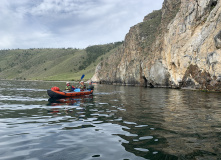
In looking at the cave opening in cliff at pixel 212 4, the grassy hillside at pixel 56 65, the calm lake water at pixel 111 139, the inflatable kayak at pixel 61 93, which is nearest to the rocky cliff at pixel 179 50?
the cave opening in cliff at pixel 212 4

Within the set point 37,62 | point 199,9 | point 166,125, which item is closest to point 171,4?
point 199,9

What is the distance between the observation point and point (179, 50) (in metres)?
41.2

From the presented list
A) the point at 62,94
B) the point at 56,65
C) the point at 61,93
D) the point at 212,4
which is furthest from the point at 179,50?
the point at 56,65

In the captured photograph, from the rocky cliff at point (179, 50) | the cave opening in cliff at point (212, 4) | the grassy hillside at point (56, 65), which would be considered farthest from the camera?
the grassy hillside at point (56, 65)

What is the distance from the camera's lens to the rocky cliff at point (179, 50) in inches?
1242

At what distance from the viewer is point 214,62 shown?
29.3 meters

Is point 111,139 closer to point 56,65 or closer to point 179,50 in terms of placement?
point 179,50

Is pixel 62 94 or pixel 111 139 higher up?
pixel 62 94

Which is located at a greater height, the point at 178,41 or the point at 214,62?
the point at 178,41

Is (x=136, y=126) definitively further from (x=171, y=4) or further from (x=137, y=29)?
(x=137, y=29)

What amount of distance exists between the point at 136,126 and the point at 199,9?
3796cm

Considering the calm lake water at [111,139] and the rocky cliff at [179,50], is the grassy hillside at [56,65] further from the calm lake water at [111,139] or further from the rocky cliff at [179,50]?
the calm lake water at [111,139]

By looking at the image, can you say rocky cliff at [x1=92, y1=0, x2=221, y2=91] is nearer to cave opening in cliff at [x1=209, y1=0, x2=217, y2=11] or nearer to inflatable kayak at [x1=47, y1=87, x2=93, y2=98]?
cave opening in cliff at [x1=209, y1=0, x2=217, y2=11]

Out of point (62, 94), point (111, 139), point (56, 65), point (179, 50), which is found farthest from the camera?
point (56, 65)
